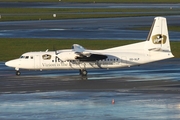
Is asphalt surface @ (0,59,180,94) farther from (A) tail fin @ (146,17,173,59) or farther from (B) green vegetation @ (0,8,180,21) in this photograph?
(B) green vegetation @ (0,8,180,21)

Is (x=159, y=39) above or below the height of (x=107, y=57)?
above

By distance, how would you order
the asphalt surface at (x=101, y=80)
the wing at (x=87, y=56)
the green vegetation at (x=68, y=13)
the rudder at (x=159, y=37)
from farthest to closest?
the green vegetation at (x=68, y=13) < the rudder at (x=159, y=37) < the wing at (x=87, y=56) < the asphalt surface at (x=101, y=80)

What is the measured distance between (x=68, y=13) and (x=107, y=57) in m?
63.9

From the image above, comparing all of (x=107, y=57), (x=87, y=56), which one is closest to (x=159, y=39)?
(x=107, y=57)

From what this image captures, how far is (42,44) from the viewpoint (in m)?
62.2

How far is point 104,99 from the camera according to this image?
3256 centimetres

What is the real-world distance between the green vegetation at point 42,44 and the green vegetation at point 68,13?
3108 centimetres

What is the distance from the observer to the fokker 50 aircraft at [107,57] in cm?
4178

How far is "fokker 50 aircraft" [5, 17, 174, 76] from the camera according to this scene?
41.8 metres

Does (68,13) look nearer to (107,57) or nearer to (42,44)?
(42,44)

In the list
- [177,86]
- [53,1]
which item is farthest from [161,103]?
[53,1]

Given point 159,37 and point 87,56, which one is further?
point 159,37

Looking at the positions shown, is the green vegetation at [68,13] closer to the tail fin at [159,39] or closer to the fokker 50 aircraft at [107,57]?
the fokker 50 aircraft at [107,57]

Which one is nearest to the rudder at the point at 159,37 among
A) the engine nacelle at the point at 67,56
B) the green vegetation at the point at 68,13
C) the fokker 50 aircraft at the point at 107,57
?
the fokker 50 aircraft at the point at 107,57
